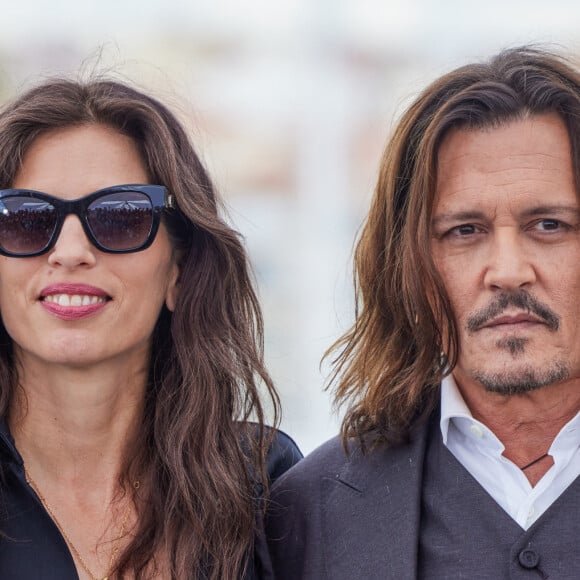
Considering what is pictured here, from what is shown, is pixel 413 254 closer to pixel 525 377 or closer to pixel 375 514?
pixel 525 377

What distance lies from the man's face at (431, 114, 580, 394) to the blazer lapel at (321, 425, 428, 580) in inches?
12.5

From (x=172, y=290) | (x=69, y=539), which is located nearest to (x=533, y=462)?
(x=172, y=290)

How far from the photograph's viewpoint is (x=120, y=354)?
3238mm

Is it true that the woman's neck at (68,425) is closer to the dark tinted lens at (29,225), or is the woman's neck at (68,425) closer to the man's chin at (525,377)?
the dark tinted lens at (29,225)

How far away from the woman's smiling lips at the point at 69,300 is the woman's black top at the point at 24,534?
1.18 ft

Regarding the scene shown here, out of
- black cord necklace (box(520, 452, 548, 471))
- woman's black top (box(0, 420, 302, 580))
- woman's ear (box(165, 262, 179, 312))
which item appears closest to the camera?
woman's black top (box(0, 420, 302, 580))

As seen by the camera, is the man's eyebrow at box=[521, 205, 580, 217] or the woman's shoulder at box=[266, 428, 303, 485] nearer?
the man's eyebrow at box=[521, 205, 580, 217]

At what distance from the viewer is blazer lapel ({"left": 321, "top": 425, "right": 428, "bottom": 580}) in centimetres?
299

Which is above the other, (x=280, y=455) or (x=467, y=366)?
(x=467, y=366)

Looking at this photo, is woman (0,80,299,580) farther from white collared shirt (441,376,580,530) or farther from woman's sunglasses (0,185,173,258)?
white collared shirt (441,376,580,530)

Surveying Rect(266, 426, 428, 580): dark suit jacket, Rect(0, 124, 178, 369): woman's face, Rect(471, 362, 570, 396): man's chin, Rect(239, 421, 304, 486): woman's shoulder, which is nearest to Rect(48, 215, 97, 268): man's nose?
Rect(0, 124, 178, 369): woman's face

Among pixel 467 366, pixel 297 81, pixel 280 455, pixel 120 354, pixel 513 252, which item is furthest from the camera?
pixel 297 81

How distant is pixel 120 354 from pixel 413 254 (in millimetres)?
874

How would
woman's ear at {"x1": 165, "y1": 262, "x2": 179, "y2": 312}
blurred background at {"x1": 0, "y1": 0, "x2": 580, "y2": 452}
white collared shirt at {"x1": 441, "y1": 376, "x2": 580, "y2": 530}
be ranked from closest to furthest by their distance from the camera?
white collared shirt at {"x1": 441, "y1": 376, "x2": 580, "y2": 530}
woman's ear at {"x1": 165, "y1": 262, "x2": 179, "y2": 312}
blurred background at {"x1": 0, "y1": 0, "x2": 580, "y2": 452}
